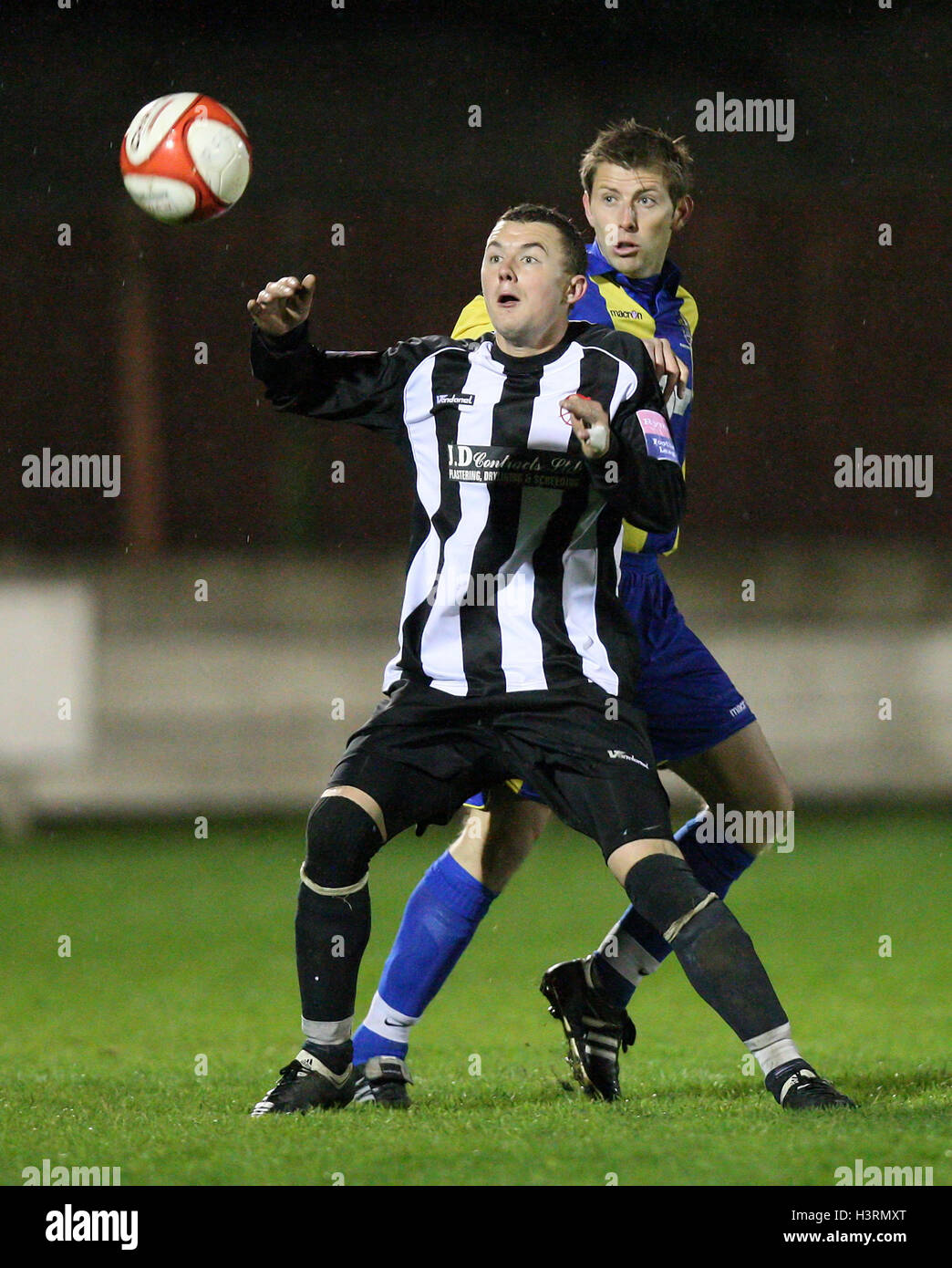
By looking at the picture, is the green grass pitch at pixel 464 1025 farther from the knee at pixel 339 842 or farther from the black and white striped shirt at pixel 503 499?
the black and white striped shirt at pixel 503 499

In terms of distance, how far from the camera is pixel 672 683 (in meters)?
4.54

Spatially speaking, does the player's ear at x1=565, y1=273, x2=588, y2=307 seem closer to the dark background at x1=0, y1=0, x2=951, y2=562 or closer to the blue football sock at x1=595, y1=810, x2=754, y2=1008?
the blue football sock at x1=595, y1=810, x2=754, y2=1008

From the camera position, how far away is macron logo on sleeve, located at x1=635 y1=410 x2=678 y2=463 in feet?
12.7

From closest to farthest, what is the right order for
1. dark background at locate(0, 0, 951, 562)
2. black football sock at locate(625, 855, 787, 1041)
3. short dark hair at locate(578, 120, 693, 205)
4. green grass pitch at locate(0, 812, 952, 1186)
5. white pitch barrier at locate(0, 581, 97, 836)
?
green grass pitch at locate(0, 812, 952, 1186) < black football sock at locate(625, 855, 787, 1041) < short dark hair at locate(578, 120, 693, 205) < white pitch barrier at locate(0, 581, 97, 836) < dark background at locate(0, 0, 951, 562)

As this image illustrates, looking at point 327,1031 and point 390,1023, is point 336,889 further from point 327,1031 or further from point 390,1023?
point 390,1023

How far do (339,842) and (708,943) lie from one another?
2.55ft

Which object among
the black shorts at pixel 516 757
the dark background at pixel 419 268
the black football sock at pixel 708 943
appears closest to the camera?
the black football sock at pixel 708 943

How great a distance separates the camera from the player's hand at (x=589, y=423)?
3.68 meters

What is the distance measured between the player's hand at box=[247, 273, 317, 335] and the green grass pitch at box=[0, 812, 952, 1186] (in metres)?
1.66

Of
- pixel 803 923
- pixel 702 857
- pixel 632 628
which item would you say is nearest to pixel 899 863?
pixel 803 923

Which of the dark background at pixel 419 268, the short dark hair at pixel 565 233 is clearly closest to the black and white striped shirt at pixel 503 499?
the short dark hair at pixel 565 233

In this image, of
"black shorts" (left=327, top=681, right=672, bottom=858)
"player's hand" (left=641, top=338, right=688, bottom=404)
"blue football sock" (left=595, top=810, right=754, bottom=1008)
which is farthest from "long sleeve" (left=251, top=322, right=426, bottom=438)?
"blue football sock" (left=595, top=810, right=754, bottom=1008)

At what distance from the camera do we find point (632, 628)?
415cm
